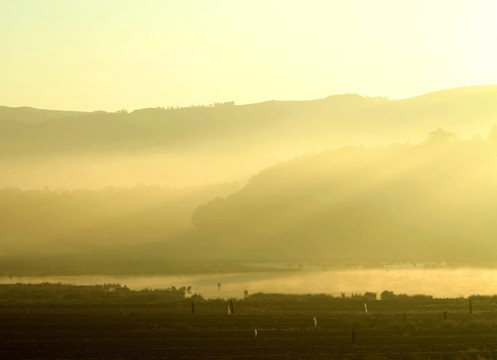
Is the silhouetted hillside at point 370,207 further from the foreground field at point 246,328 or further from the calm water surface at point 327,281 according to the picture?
the foreground field at point 246,328

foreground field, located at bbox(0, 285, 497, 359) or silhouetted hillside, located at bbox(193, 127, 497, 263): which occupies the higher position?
silhouetted hillside, located at bbox(193, 127, 497, 263)

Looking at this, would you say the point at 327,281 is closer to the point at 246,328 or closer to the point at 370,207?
the point at 246,328

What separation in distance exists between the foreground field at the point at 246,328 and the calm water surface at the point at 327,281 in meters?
10.7

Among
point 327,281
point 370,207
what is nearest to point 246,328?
point 327,281

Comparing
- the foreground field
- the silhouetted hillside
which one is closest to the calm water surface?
the foreground field

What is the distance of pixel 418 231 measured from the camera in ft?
475

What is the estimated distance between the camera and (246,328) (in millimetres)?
45969

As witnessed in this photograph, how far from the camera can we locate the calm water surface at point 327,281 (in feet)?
238

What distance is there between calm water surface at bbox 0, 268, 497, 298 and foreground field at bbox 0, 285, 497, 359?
35.2ft

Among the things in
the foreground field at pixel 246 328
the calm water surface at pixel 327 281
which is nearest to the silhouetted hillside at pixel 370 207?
the calm water surface at pixel 327 281

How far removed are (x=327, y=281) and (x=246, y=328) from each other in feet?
126

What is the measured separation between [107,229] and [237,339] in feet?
489

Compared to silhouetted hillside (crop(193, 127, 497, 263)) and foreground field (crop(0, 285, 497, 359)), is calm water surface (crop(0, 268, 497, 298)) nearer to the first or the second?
foreground field (crop(0, 285, 497, 359))

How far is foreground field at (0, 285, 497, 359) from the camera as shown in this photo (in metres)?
39.2
